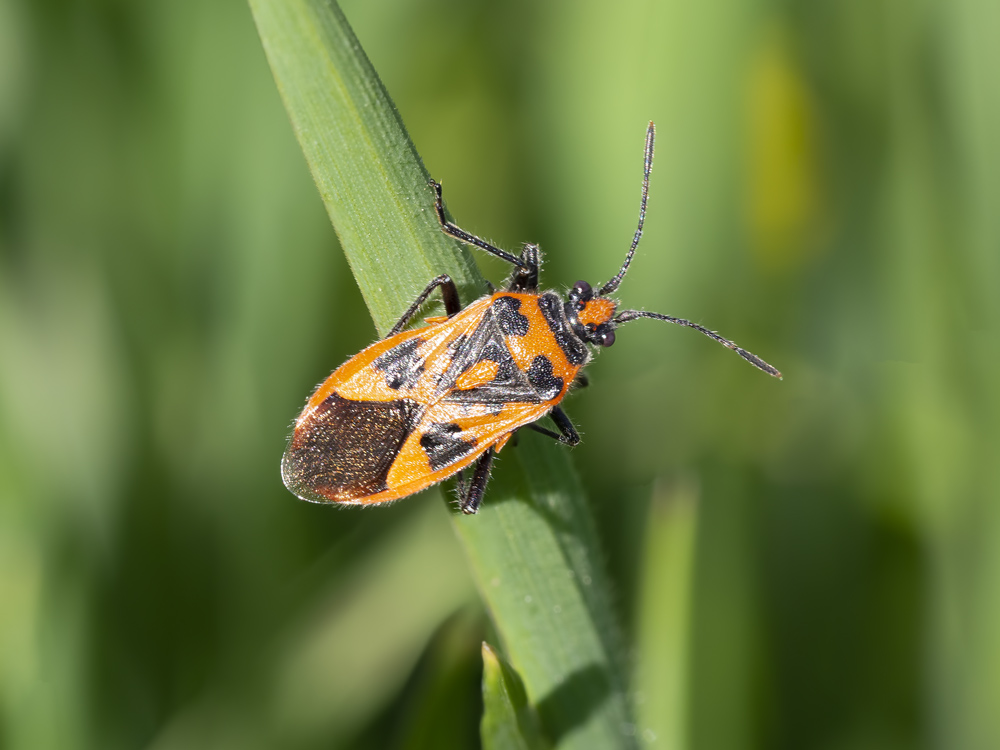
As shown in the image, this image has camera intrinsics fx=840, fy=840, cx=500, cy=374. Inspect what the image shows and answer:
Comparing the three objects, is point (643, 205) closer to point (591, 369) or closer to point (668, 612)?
point (591, 369)

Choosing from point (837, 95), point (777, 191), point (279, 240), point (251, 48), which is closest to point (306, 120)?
point (279, 240)

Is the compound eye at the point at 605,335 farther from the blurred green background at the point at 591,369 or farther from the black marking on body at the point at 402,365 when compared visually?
the black marking on body at the point at 402,365

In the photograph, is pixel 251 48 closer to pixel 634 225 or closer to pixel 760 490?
pixel 634 225

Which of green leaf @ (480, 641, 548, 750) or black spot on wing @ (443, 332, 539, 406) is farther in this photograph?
black spot on wing @ (443, 332, 539, 406)

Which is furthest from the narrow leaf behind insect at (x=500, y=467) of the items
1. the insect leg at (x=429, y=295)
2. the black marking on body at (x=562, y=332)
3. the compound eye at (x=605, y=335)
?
the compound eye at (x=605, y=335)

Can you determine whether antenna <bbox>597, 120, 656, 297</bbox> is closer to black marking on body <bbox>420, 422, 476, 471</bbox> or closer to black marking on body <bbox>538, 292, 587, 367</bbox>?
black marking on body <bbox>538, 292, 587, 367</bbox>

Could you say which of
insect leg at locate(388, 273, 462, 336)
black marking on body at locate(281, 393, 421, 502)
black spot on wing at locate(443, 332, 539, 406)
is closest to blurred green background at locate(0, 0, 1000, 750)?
black marking on body at locate(281, 393, 421, 502)
